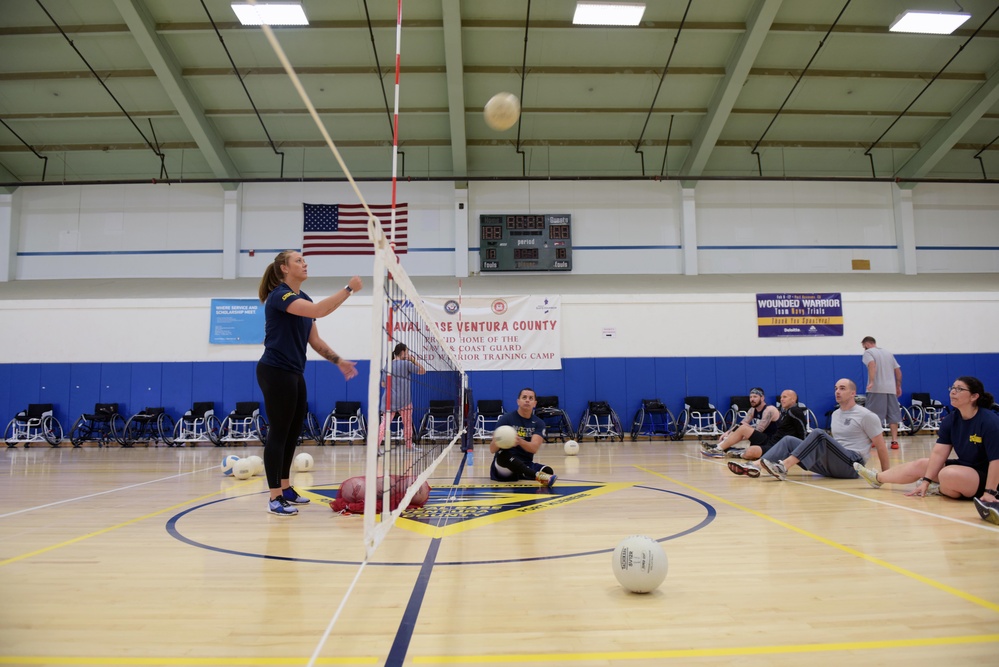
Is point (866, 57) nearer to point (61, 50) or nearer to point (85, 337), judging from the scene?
point (61, 50)

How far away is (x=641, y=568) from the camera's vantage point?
8.54ft

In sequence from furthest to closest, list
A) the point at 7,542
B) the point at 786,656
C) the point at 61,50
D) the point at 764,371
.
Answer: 1. the point at 764,371
2. the point at 61,50
3. the point at 7,542
4. the point at 786,656

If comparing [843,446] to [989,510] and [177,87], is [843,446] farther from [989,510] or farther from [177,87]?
[177,87]

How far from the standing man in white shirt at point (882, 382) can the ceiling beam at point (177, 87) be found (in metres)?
13.9

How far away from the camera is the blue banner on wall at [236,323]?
1359 cm

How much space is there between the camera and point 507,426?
5914mm

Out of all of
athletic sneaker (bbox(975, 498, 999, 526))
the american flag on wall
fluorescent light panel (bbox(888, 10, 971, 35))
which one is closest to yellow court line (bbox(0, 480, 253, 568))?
athletic sneaker (bbox(975, 498, 999, 526))

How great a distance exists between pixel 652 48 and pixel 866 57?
15.6 feet

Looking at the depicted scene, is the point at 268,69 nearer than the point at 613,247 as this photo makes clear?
Yes

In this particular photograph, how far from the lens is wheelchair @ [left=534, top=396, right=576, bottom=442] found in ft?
40.8

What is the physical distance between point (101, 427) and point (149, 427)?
3.88ft

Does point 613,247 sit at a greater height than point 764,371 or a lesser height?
greater

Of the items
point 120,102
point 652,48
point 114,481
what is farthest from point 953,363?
point 120,102

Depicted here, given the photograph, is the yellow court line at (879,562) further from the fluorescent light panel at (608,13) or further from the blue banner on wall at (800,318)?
the blue banner on wall at (800,318)
